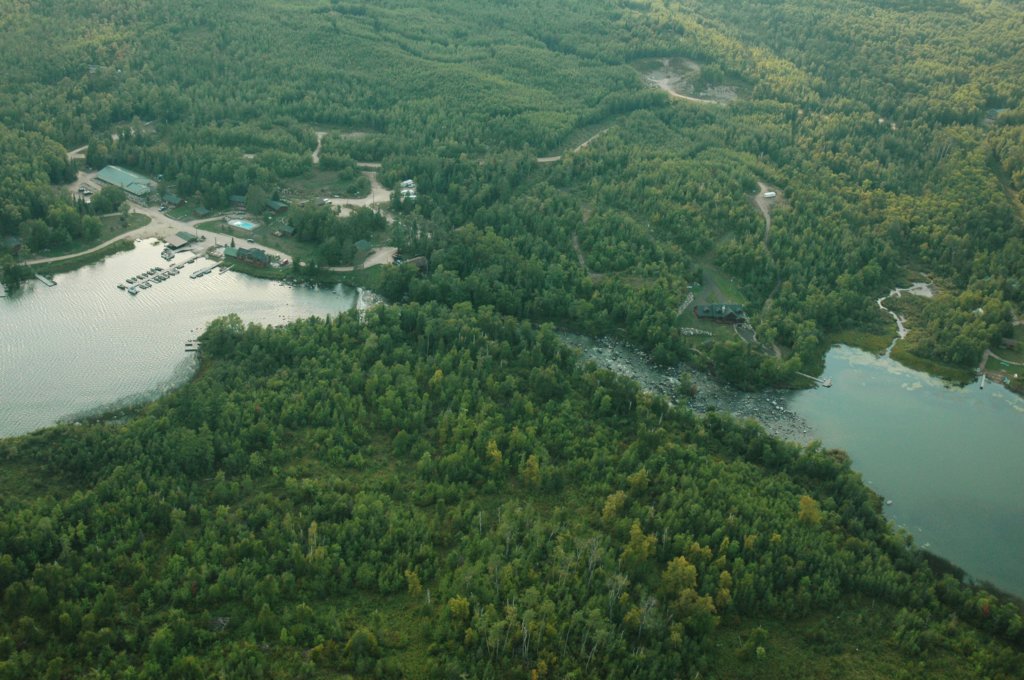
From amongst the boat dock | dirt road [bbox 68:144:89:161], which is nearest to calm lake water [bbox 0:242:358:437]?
dirt road [bbox 68:144:89:161]

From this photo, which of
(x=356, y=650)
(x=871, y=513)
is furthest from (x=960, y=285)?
(x=356, y=650)

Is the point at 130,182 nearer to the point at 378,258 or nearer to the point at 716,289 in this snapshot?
the point at 378,258

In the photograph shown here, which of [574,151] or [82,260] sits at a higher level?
[574,151]

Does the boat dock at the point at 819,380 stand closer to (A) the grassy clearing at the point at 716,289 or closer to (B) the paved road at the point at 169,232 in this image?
(A) the grassy clearing at the point at 716,289

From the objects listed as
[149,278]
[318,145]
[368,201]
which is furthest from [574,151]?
[149,278]

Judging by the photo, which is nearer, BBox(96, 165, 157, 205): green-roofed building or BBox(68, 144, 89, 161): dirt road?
BBox(96, 165, 157, 205): green-roofed building

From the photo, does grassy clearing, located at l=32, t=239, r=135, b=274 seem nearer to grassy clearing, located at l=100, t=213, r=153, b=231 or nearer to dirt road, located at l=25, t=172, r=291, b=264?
dirt road, located at l=25, t=172, r=291, b=264
